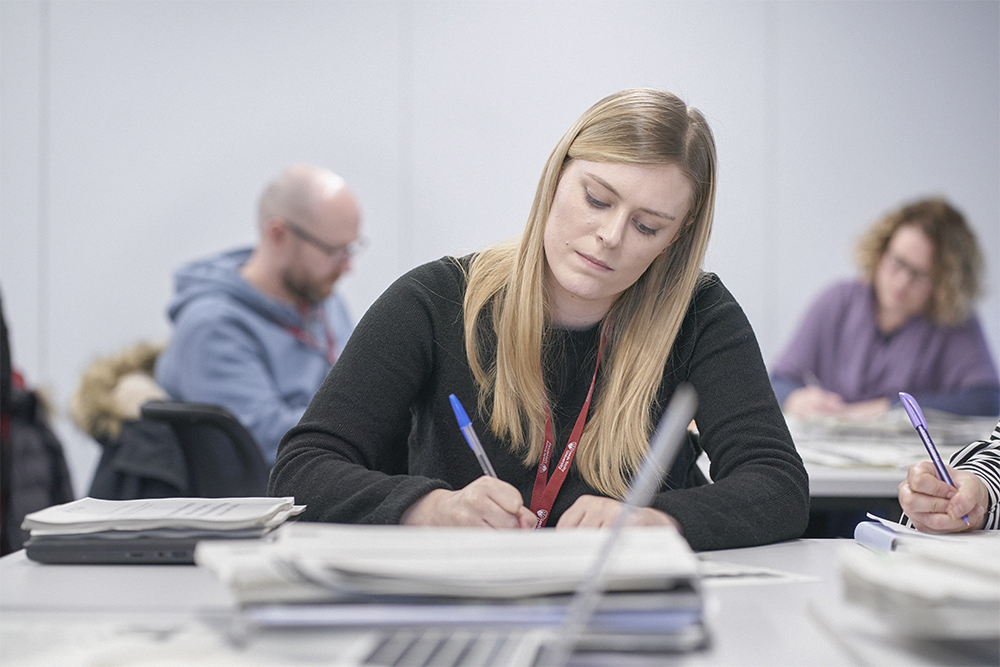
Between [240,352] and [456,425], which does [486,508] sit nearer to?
[456,425]

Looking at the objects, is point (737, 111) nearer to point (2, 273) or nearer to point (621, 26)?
point (621, 26)

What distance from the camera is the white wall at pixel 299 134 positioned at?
14.5ft

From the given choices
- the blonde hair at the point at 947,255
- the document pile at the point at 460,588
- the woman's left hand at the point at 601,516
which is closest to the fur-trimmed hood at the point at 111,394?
the woman's left hand at the point at 601,516

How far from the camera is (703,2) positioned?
4.50m

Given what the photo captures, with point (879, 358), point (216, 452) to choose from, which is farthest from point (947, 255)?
point (216, 452)

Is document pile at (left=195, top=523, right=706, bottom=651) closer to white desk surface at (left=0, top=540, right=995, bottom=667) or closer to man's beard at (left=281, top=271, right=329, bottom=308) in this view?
white desk surface at (left=0, top=540, right=995, bottom=667)

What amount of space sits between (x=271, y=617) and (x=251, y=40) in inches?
168

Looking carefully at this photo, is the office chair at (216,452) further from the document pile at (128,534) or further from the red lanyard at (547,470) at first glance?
the document pile at (128,534)

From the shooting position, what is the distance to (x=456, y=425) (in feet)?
4.66

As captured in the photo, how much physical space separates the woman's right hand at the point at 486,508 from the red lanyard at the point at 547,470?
1.08ft

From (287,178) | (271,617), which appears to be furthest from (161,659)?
(287,178)

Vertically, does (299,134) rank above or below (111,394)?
above

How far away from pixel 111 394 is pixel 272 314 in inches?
24.2

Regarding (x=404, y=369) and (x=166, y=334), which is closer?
(x=404, y=369)
